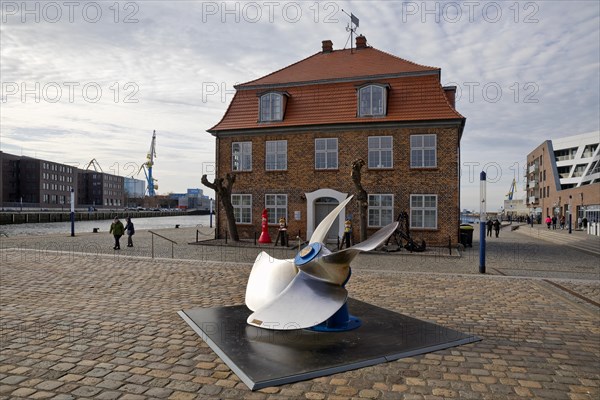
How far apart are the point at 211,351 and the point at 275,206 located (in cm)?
1802

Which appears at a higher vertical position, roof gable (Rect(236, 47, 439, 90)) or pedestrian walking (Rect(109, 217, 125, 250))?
roof gable (Rect(236, 47, 439, 90))

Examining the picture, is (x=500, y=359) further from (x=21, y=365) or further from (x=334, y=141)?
(x=334, y=141)

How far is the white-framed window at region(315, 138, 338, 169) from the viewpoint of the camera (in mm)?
22500

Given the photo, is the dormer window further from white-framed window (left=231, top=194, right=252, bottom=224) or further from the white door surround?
the white door surround

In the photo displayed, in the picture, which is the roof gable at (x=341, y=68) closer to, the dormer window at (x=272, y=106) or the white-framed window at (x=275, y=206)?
the dormer window at (x=272, y=106)

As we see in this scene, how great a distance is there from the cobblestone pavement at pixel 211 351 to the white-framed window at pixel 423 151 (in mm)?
8999

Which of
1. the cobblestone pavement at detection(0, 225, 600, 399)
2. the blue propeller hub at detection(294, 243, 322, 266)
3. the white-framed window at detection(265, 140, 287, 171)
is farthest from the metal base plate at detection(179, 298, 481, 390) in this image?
the white-framed window at detection(265, 140, 287, 171)

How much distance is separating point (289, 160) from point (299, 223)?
3539 millimetres

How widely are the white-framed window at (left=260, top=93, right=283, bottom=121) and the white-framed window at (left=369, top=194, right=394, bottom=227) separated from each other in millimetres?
7050

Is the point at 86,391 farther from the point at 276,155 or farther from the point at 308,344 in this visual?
the point at 276,155

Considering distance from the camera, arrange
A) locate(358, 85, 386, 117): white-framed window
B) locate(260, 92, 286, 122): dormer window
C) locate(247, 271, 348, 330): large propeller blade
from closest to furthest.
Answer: locate(247, 271, 348, 330): large propeller blade, locate(358, 85, 386, 117): white-framed window, locate(260, 92, 286, 122): dormer window

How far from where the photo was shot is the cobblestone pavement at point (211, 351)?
4.40 meters

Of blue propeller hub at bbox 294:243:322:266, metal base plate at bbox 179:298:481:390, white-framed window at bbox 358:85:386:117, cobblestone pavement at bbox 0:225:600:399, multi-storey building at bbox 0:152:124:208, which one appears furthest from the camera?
multi-storey building at bbox 0:152:124:208

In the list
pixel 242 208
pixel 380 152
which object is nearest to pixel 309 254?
pixel 380 152
